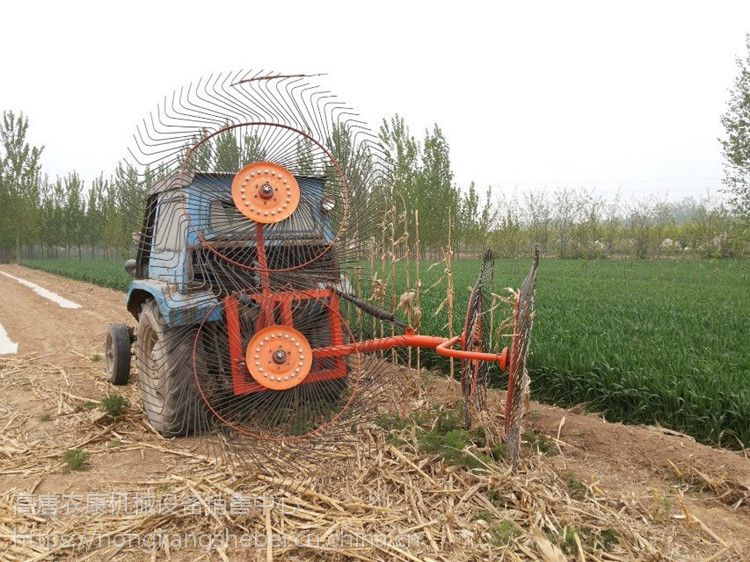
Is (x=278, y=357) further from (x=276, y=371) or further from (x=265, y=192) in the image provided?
(x=265, y=192)

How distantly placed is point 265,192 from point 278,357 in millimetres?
855

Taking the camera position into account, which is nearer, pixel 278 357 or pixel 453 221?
pixel 278 357

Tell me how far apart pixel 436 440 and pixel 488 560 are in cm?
122

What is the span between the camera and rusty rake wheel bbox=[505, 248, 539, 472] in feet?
10.2

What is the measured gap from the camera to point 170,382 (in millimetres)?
3893

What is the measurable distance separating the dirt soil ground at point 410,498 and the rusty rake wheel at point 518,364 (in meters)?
0.21

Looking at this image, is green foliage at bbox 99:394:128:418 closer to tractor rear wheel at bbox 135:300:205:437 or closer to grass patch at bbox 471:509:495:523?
tractor rear wheel at bbox 135:300:205:437

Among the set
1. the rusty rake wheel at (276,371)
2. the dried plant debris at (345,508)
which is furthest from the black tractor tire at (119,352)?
the rusty rake wheel at (276,371)

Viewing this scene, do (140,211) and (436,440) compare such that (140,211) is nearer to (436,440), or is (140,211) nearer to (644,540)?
(436,440)

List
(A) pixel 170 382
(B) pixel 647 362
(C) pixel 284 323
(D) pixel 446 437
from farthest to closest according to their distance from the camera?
(B) pixel 647 362 < (A) pixel 170 382 < (D) pixel 446 437 < (C) pixel 284 323

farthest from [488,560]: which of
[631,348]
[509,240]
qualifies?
[509,240]

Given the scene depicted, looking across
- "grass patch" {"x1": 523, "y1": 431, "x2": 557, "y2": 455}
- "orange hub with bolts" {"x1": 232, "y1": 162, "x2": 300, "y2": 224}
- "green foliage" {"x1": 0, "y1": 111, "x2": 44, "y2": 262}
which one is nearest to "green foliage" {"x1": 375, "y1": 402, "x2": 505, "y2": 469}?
"grass patch" {"x1": 523, "y1": 431, "x2": 557, "y2": 455}

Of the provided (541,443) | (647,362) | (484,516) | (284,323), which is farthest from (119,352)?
(647,362)

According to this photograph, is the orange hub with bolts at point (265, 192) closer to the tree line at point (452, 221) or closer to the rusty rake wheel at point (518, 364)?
the rusty rake wheel at point (518, 364)
